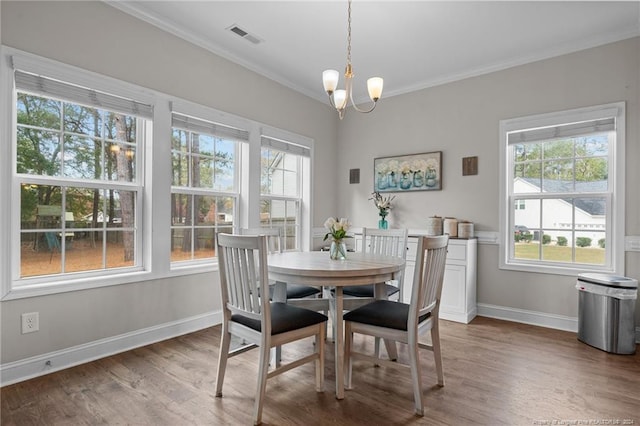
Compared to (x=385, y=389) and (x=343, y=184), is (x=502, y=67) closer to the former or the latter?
(x=343, y=184)

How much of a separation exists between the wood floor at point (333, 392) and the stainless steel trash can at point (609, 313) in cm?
12

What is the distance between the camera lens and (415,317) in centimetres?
196

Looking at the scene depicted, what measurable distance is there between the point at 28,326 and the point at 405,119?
14.3 ft

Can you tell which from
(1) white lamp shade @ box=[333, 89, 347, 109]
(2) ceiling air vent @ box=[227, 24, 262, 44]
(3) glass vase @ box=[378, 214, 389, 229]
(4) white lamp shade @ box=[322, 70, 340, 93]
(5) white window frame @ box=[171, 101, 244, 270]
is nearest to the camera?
(4) white lamp shade @ box=[322, 70, 340, 93]

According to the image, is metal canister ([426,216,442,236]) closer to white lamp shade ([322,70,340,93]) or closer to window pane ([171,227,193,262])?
white lamp shade ([322,70,340,93])

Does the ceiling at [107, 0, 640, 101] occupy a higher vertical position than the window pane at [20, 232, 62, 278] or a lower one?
higher

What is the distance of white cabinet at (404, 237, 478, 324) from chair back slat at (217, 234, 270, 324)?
255cm

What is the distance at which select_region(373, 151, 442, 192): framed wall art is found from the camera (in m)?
4.28

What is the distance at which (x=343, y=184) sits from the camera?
16.8 ft

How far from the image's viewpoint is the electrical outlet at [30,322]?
228cm

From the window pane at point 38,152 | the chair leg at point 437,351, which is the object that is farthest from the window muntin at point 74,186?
the chair leg at point 437,351

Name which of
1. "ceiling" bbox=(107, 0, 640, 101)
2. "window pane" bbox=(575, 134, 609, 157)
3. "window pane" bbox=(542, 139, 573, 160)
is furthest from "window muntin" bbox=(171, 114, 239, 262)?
"window pane" bbox=(575, 134, 609, 157)

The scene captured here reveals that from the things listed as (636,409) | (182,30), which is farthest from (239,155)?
(636,409)

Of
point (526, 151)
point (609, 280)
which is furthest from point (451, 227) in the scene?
point (609, 280)
